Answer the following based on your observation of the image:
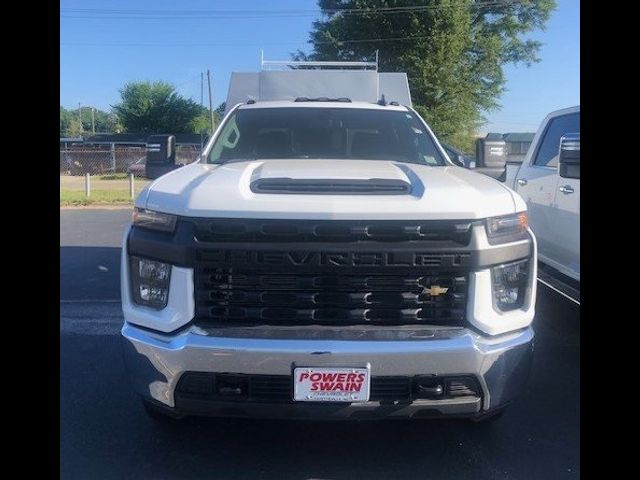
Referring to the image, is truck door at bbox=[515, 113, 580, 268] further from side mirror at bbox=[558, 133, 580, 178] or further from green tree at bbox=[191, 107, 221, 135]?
green tree at bbox=[191, 107, 221, 135]

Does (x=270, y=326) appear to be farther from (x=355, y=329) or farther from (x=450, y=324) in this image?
(x=450, y=324)

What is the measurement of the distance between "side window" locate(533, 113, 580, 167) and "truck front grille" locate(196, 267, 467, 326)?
139 inches

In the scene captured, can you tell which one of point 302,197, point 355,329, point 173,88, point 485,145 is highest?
point 173,88

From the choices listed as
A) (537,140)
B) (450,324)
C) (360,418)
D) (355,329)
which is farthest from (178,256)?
(537,140)

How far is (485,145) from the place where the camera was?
512cm

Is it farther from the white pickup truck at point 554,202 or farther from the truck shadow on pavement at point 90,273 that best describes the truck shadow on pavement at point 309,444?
the truck shadow on pavement at point 90,273

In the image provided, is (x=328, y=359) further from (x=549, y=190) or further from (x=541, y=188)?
(x=541, y=188)

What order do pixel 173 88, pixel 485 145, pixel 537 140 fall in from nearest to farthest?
pixel 485 145
pixel 537 140
pixel 173 88

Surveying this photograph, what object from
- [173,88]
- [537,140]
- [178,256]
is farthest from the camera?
[173,88]

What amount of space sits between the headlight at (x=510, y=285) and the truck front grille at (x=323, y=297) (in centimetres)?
18
